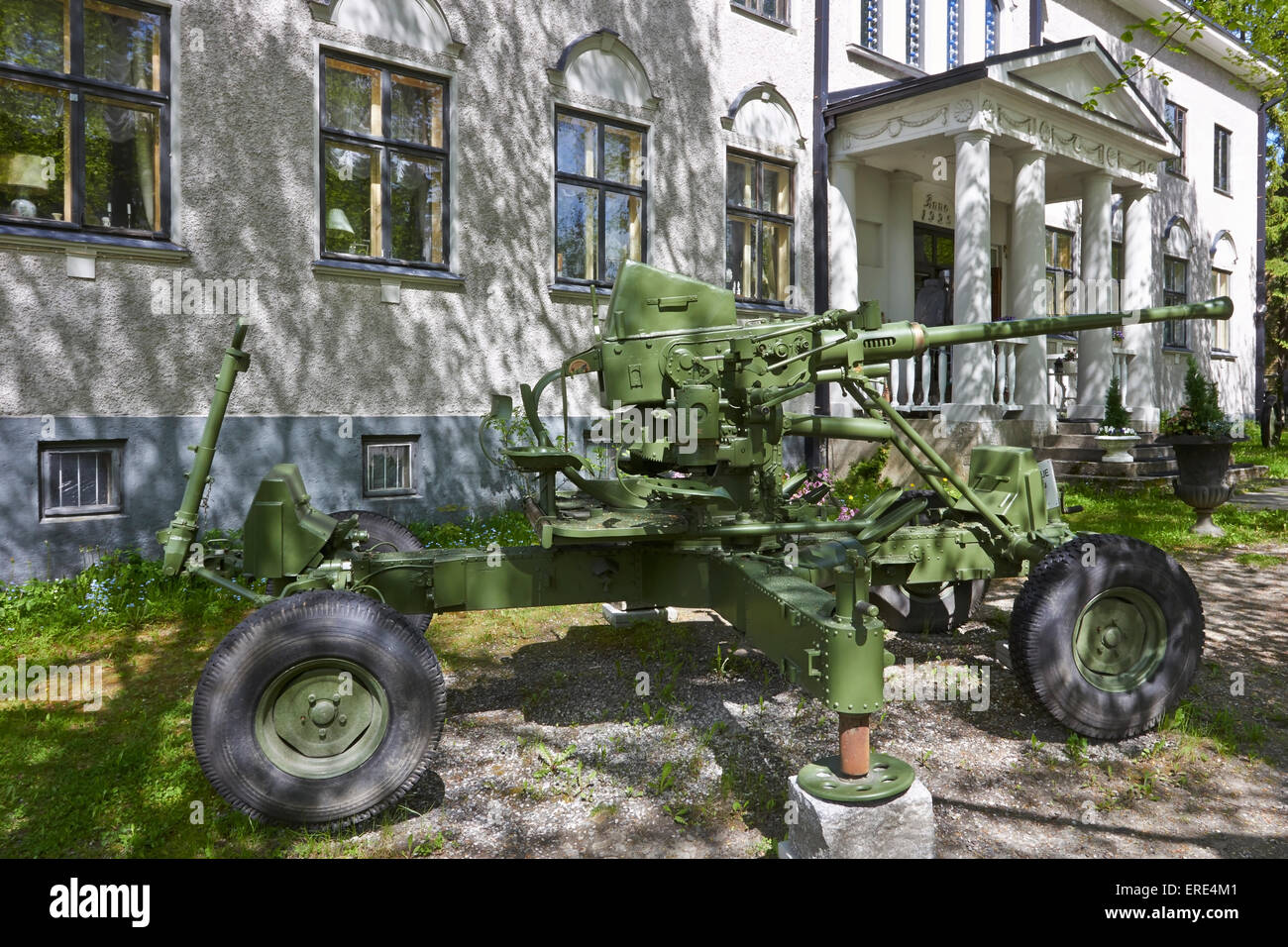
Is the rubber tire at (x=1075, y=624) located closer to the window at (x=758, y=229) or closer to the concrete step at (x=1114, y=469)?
the window at (x=758, y=229)

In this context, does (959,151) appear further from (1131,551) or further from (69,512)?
(69,512)

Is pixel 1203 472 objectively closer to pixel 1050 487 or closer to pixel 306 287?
pixel 1050 487

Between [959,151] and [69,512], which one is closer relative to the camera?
[69,512]

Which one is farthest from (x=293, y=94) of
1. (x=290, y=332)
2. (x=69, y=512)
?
(x=69, y=512)

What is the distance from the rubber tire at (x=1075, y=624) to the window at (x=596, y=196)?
6.46 meters

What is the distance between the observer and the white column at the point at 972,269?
10.6m

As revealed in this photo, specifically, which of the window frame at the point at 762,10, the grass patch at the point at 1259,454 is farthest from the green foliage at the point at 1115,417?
the window frame at the point at 762,10

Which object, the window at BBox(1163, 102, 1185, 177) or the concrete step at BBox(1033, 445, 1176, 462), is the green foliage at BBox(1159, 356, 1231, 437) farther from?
the window at BBox(1163, 102, 1185, 177)

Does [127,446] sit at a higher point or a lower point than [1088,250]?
lower

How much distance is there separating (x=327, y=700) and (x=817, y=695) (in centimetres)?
160

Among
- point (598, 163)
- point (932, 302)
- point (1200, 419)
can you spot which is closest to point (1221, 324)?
point (932, 302)

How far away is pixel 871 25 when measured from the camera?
12.9 meters

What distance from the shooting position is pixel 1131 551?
149 inches

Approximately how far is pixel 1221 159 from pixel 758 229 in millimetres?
15368
